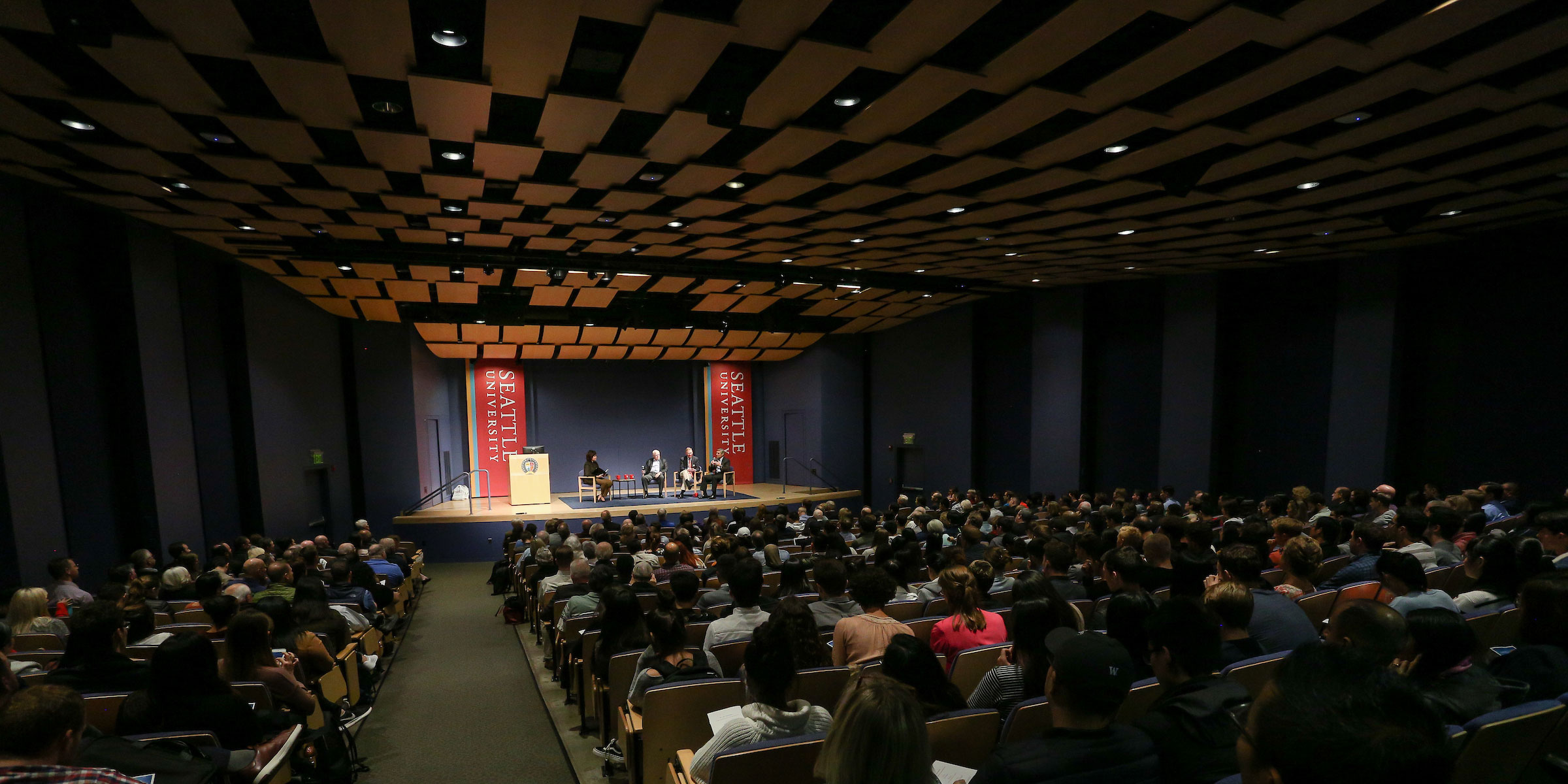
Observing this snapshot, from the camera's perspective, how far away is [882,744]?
1.40m

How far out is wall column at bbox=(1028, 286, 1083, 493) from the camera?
1213 cm

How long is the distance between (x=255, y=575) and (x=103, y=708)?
298 cm

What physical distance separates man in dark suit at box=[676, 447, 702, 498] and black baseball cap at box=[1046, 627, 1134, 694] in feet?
49.3

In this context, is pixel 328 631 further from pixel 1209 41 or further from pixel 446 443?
pixel 446 443

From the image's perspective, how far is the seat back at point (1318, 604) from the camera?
3.53 metres

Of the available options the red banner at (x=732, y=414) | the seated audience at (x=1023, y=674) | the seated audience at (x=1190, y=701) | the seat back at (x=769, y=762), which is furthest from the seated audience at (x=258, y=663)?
the red banner at (x=732, y=414)

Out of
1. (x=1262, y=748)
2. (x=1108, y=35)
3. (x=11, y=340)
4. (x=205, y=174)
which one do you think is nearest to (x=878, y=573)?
(x=1262, y=748)

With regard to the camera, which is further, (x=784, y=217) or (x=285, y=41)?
(x=784, y=217)

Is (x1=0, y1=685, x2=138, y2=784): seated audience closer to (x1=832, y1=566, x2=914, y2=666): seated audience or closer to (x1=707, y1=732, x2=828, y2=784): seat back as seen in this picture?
(x1=707, y1=732, x2=828, y2=784): seat back

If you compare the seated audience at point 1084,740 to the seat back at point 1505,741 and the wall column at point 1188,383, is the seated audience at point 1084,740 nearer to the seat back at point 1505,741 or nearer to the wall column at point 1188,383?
the seat back at point 1505,741

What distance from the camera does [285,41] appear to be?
12.3ft

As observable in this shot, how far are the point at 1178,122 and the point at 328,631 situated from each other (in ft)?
22.1

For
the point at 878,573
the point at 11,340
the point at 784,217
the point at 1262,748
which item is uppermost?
the point at 784,217

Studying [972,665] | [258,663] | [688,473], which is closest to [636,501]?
[688,473]
